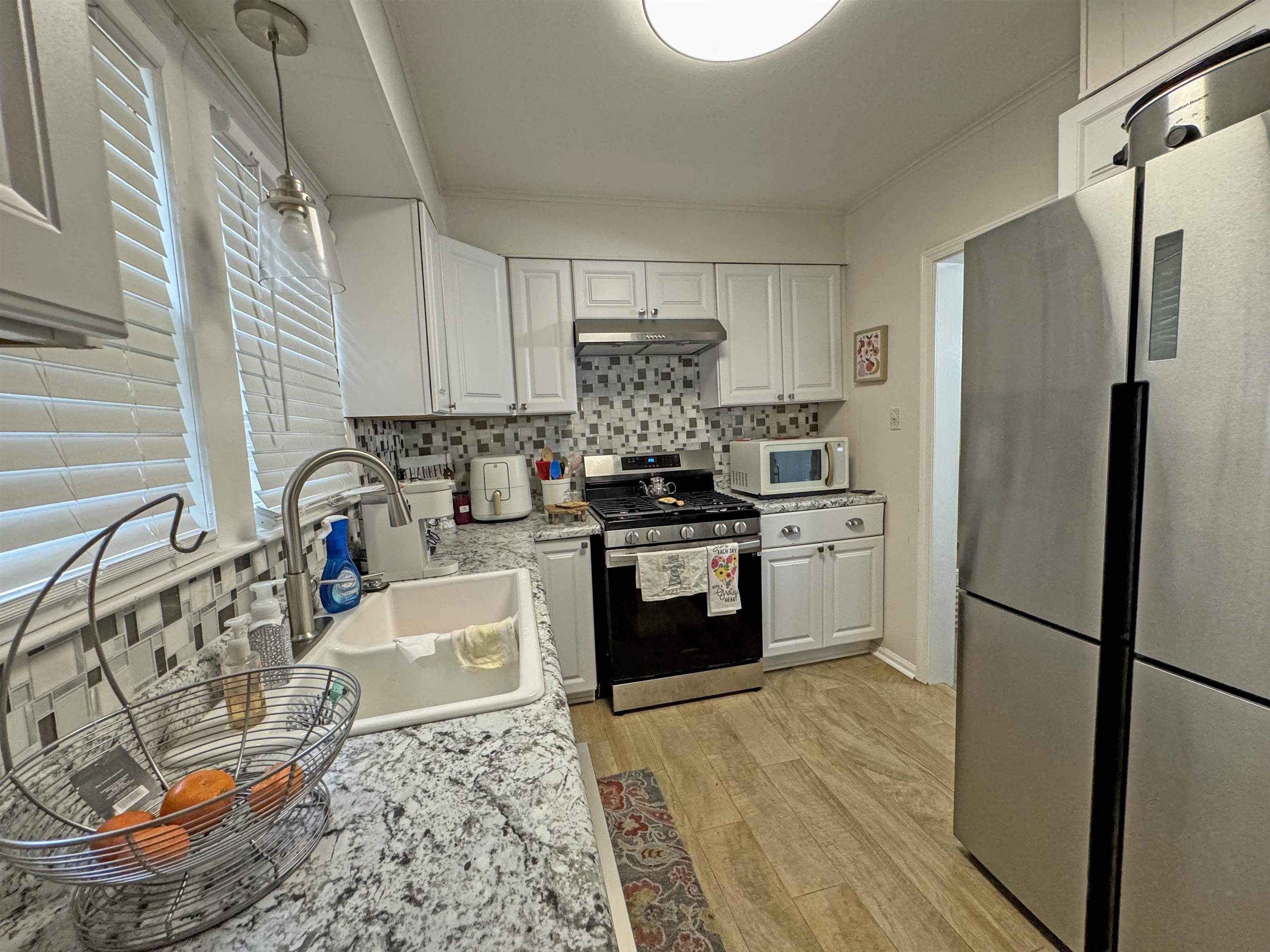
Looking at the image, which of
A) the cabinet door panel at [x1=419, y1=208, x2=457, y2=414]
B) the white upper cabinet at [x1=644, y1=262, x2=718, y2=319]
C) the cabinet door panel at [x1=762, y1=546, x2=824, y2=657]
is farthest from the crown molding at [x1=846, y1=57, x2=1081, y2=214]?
the cabinet door panel at [x1=419, y1=208, x2=457, y2=414]

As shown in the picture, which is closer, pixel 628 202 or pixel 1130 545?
pixel 1130 545

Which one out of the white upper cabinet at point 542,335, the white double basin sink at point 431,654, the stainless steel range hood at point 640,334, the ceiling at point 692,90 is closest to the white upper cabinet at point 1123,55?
the ceiling at point 692,90

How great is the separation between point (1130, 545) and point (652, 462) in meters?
2.09

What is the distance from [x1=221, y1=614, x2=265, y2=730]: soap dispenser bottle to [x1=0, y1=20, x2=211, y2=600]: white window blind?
0.57ft

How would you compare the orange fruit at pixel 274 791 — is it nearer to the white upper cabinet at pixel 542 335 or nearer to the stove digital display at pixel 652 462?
the white upper cabinet at pixel 542 335

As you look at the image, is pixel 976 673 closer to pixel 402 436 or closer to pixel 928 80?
pixel 928 80

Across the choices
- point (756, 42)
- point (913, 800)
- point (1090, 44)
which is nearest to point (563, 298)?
point (756, 42)

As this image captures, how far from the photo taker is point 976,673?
1.33m

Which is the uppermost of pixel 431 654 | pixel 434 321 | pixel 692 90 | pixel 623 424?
pixel 692 90

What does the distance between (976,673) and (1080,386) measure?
76cm

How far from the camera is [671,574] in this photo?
7.36 ft

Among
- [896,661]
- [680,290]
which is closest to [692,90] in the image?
[680,290]

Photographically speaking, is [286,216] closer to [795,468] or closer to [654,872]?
[654,872]

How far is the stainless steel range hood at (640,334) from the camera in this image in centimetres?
242
